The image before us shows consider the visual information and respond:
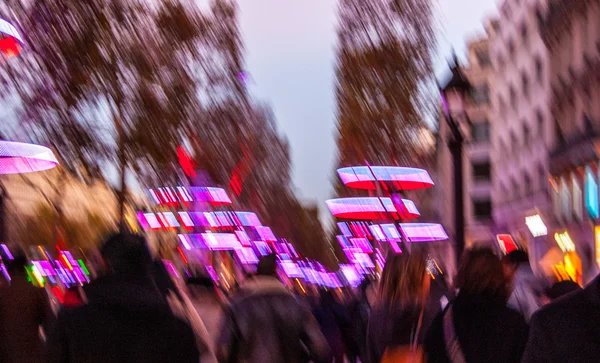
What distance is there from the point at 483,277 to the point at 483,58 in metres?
81.3

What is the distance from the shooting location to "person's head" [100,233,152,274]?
4.44 m

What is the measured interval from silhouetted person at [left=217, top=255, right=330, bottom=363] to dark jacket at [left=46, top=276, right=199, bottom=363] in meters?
1.98

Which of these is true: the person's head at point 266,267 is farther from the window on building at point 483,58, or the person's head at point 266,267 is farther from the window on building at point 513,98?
the window on building at point 483,58

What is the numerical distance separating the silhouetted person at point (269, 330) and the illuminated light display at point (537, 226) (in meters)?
43.6

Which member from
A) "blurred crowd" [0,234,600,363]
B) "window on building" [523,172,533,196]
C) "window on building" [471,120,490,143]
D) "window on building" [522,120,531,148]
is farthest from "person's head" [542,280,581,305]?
"window on building" [471,120,490,143]

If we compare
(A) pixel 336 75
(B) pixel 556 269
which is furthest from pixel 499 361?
(A) pixel 336 75

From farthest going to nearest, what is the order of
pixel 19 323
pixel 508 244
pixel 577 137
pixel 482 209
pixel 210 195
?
pixel 482 209
pixel 577 137
pixel 210 195
pixel 508 244
pixel 19 323

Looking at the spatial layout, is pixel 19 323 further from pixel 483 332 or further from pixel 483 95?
pixel 483 95

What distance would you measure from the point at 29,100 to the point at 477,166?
203ft

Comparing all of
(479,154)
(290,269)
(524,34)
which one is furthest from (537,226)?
(479,154)

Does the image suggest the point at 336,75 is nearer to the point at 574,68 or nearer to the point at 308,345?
the point at 574,68

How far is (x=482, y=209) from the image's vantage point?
79.6 m

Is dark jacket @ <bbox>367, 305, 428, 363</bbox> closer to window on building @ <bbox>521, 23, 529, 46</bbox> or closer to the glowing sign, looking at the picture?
the glowing sign

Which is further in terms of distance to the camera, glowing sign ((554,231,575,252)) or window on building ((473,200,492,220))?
window on building ((473,200,492,220))
